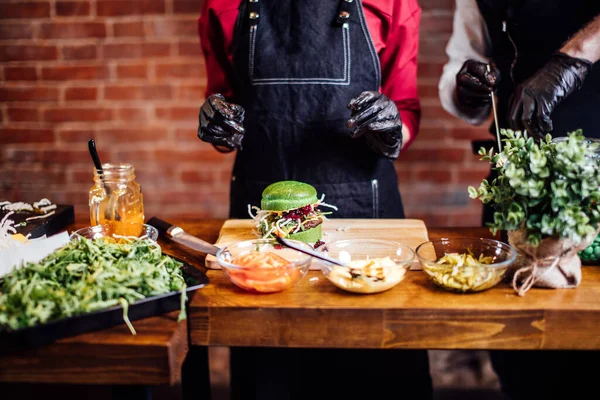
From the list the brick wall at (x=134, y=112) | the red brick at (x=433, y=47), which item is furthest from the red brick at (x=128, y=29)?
the red brick at (x=433, y=47)

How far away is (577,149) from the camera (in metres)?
1.30

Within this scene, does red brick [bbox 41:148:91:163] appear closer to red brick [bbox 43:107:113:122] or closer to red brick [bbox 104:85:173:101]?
red brick [bbox 43:107:113:122]

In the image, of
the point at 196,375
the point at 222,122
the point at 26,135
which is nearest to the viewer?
the point at 196,375

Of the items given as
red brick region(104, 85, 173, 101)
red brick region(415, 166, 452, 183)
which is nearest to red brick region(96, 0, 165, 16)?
red brick region(104, 85, 173, 101)

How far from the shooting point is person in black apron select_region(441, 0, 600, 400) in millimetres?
1837

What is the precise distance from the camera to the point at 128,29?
3051 mm

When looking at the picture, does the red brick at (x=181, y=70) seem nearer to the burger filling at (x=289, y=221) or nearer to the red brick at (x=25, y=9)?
the red brick at (x=25, y=9)

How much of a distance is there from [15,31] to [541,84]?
2.59 metres

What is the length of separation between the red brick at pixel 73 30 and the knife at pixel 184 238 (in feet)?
5.05

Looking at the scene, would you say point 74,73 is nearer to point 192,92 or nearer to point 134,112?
point 134,112

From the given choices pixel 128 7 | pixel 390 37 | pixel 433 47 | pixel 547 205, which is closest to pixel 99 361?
pixel 547 205

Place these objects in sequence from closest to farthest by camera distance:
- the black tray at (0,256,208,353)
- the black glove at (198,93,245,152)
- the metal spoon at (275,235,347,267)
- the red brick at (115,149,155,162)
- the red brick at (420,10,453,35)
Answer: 1. the black tray at (0,256,208,353)
2. the metal spoon at (275,235,347,267)
3. the black glove at (198,93,245,152)
4. the red brick at (420,10,453,35)
5. the red brick at (115,149,155,162)

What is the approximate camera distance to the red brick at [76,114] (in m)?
3.17

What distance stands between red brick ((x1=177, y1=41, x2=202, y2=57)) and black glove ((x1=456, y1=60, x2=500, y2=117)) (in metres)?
1.44
